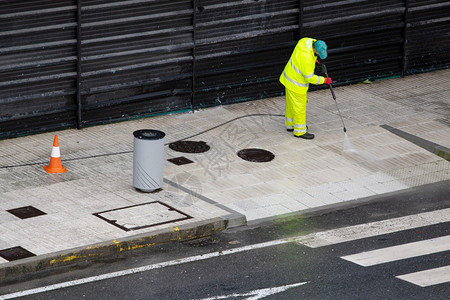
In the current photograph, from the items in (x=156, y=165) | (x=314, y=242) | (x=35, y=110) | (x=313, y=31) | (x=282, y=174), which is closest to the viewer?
(x=314, y=242)

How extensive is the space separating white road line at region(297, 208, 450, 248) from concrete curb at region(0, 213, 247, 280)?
103cm

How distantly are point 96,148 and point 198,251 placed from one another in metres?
→ 3.89

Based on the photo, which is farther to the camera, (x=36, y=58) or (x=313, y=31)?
(x=313, y=31)

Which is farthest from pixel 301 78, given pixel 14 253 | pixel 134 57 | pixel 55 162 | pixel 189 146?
pixel 14 253

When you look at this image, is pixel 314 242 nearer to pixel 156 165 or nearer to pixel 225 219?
pixel 225 219

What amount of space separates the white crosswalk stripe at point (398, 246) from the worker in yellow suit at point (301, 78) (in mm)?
3291

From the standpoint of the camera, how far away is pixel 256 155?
52.2 feet

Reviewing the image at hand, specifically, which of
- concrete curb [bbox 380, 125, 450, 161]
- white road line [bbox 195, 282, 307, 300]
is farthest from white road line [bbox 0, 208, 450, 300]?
concrete curb [bbox 380, 125, 450, 161]

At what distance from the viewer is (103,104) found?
16.9 metres

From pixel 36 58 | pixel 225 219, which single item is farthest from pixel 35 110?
pixel 225 219

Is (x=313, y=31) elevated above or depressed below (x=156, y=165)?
above

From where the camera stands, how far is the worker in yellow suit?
1648cm

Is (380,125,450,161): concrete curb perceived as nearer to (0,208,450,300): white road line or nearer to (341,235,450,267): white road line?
(0,208,450,300): white road line

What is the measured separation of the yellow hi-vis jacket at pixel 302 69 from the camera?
16.5 m
